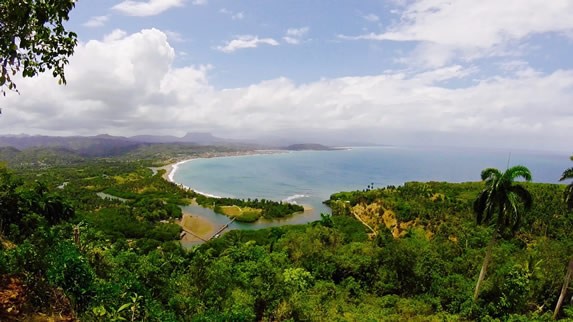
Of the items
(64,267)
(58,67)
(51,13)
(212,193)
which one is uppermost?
(51,13)

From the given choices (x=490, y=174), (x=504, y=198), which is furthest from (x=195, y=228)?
(x=504, y=198)

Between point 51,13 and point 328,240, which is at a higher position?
point 51,13

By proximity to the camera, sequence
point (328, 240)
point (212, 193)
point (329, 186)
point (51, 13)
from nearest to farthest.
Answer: point (51, 13) → point (328, 240) → point (212, 193) → point (329, 186)

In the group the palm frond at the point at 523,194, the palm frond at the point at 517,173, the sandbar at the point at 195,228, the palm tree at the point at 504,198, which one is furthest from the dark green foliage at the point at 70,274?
the sandbar at the point at 195,228

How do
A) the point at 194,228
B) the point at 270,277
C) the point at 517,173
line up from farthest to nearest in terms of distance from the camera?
the point at 194,228, the point at 270,277, the point at 517,173

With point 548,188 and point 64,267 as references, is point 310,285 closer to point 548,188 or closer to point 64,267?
point 64,267

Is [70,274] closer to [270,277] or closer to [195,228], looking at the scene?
[270,277]

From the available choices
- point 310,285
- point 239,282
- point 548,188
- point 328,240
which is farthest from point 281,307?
point 548,188

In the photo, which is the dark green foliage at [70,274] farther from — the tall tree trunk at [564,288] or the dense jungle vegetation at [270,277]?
the tall tree trunk at [564,288]

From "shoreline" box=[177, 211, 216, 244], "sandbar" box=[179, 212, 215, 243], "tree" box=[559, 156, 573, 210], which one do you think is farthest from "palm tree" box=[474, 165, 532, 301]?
"sandbar" box=[179, 212, 215, 243]
